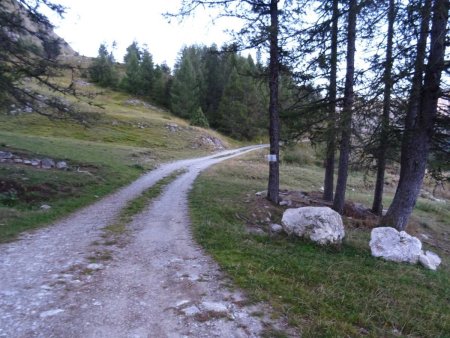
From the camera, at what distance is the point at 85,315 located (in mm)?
4480

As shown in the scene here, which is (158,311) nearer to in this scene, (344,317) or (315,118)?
(344,317)

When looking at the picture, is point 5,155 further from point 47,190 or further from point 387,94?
point 387,94

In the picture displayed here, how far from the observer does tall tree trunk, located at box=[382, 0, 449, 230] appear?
27.1ft

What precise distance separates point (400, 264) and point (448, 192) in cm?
Answer: 2833

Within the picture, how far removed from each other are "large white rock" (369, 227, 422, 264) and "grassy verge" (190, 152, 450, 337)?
11.3 inches

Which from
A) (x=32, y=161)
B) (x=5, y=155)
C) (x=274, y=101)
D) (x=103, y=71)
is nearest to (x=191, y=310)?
(x=274, y=101)

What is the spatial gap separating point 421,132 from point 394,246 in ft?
11.1

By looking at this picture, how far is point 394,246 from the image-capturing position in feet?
Answer: 26.3

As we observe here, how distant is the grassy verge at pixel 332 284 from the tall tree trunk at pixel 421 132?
4.48ft

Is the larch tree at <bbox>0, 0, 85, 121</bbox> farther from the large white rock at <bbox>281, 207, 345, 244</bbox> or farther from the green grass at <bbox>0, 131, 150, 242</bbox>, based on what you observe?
the large white rock at <bbox>281, 207, 345, 244</bbox>

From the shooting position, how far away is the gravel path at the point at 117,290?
4262 mm

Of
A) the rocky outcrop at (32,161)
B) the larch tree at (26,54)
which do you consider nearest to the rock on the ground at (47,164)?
the rocky outcrop at (32,161)

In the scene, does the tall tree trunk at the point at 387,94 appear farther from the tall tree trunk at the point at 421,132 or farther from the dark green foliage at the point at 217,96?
the dark green foliage at the point at 217,96

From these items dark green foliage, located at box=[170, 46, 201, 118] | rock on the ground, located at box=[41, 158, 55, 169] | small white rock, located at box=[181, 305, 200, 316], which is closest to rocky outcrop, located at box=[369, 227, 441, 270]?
small white rock, located at box=[181, 305, 200, 316]
